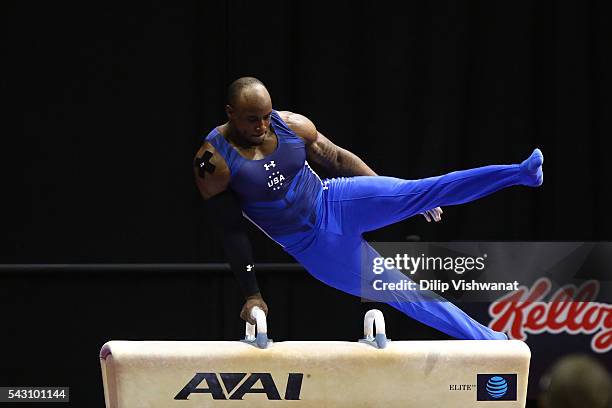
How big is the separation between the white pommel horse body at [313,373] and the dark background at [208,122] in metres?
1.56

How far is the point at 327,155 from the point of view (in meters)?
4.25

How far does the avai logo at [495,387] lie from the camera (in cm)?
381

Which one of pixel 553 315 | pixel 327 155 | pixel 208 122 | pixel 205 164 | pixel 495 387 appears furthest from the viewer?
pixel 208 122

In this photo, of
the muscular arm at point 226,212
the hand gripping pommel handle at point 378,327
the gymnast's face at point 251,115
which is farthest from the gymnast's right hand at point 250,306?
the gymnast's face at point 251,115

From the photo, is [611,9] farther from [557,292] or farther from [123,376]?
[123,376]

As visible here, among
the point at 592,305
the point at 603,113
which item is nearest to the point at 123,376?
the point at 592,305

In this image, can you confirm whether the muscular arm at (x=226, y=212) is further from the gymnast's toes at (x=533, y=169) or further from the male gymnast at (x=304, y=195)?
the gymnast's toes at (x=533, y=169)

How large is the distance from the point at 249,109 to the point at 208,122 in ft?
4.51

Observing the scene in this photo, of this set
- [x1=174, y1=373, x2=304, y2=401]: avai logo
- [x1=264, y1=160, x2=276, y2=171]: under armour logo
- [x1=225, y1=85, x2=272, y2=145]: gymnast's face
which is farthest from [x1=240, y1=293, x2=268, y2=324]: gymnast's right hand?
[x1=225, y1=85, x2=272, y2=145]: gymnast's face

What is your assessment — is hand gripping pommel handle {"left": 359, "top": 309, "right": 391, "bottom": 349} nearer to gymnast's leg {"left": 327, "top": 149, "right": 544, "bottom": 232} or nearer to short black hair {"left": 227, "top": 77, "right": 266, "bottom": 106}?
gymnast's leg {"left": 327, "top": 149, "right": 544, "bottom": 232}

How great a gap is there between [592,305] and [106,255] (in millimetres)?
2741

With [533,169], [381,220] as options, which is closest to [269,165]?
[381,220]

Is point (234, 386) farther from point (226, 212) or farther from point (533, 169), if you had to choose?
point (533, 169)

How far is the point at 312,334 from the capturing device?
541 cm
